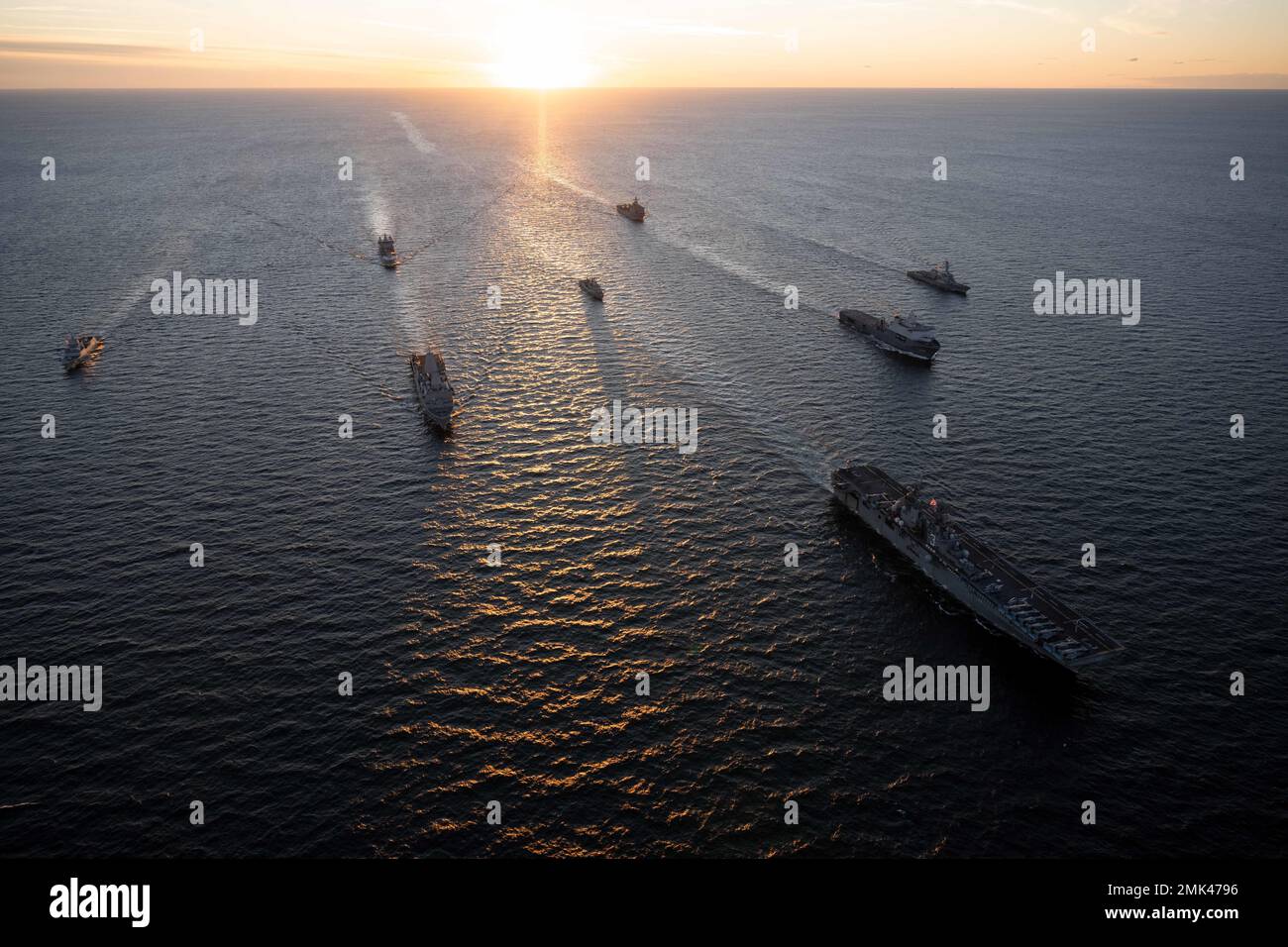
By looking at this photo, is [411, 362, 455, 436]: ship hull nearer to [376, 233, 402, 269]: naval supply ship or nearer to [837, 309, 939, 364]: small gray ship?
[837, 309, 939, 364]: small gray ship

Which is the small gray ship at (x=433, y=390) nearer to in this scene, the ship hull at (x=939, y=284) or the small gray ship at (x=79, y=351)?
the small gray ship at (x=79, y=351)

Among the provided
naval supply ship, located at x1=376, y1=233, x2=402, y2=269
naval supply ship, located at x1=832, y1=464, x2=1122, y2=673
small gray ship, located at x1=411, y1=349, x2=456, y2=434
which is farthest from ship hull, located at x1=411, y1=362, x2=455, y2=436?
naval supply ship, located at x1=376, y1=233, x2=402, y2=269

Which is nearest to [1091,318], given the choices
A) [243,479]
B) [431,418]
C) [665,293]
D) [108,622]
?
[665,293]

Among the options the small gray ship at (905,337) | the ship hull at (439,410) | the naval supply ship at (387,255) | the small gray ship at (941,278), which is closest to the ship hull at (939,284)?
the small gray ship at (941,278)

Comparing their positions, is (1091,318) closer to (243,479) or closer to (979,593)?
(979,593)

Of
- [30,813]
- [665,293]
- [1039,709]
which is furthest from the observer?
[665,293]
